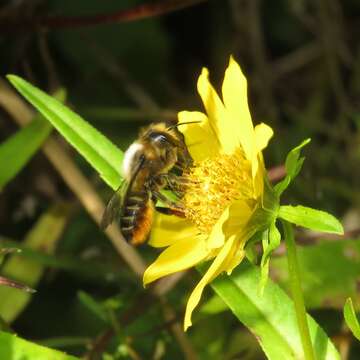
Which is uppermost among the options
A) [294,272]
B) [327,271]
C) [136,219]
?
[136,219]

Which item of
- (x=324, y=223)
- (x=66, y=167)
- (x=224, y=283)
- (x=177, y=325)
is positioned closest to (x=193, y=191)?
(x=224, y=283)

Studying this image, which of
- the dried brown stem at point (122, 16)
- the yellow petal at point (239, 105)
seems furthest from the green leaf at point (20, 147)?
the yellow petal at point (239, 105)

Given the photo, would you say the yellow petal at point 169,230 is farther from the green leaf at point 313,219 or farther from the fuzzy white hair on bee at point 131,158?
the green leaf at point 313,219

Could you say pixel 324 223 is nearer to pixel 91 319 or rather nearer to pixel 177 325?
pixel 177 325

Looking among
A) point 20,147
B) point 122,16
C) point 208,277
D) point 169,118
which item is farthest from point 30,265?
point 208,277

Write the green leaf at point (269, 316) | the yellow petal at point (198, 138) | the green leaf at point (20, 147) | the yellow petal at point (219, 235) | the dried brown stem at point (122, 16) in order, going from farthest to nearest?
the dried brown stem at point (122, 16) → the green leaf at point (20, 147) → the yellow petal at point (198, 138) → the green leaf at point (269, 316) → the yellow petal at point (219, 235)

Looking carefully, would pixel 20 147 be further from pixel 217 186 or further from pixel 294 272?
pixel 294 272
